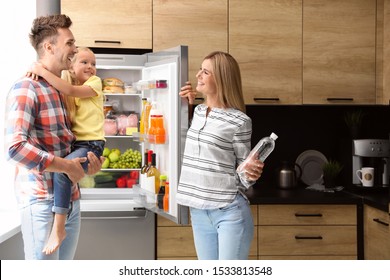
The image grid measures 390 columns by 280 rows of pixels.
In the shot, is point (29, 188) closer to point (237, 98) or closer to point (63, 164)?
point (63, 164)

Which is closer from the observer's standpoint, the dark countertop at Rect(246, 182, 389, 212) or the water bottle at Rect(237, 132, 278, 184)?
the water bottle at Rect(237, 132, 278, 184)

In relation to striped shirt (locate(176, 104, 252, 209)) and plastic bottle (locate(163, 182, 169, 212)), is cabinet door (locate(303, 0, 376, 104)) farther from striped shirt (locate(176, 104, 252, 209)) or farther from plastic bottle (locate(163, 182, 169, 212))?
striped shirt (locate(176, 104, 252, 209))

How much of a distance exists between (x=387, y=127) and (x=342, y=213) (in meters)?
0.86

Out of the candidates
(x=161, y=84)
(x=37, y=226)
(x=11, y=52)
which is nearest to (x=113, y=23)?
(x=11, y=52)

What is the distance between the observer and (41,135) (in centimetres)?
170

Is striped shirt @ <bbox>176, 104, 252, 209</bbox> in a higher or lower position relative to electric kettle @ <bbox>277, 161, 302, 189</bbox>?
higher

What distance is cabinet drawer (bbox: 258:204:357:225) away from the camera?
313 cm

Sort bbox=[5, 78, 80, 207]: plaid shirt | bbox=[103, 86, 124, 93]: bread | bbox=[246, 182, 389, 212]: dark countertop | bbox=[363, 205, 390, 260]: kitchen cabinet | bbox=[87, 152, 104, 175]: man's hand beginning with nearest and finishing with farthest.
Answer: bbox=[5, 78, 80, 207]: plaid shirt
bbox=[87, 152, 104, 175]: man's hand
bbox=[363, 205, 390, 260]: kitchen cabinet
bbox=[246, 182, 389, 212]: dark countertop
bbox=[103, 86, 124, 93]: bread

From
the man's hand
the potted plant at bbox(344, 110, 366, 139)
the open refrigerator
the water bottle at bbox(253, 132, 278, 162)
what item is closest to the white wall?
the open refrigerator

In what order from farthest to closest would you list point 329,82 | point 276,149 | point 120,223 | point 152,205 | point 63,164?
1. point 276,149
2. point 329,82
3. point 120,223
4. point 152,205
5. point 63,164

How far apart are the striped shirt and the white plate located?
4.72 feet

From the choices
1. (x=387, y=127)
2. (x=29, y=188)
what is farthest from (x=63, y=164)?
(x=387, y=127)

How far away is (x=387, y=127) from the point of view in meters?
3.73

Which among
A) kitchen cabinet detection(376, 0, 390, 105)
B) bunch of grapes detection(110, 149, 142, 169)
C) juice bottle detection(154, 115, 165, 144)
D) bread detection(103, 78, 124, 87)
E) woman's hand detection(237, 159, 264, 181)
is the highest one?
kitchen cabinet detection(376, 0, 390, 105)
